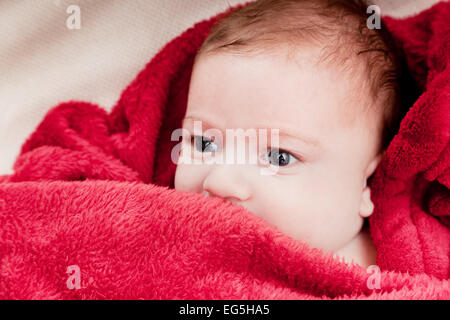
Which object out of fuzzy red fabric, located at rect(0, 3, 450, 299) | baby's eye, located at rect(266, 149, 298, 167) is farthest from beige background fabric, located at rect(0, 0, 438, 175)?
baby's eye, located at rect(266, 149, 298, 167)

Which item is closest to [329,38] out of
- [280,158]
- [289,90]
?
[289,90]

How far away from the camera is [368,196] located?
1018 millimetres

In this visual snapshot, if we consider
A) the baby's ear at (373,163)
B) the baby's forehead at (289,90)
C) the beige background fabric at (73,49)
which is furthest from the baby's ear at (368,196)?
the beige background fabric at (73,49)

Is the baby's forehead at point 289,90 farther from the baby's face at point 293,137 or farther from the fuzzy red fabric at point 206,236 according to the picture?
the fuzzy red fabric at point 206,236

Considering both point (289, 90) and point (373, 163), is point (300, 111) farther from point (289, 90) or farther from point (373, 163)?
point (373, 163)

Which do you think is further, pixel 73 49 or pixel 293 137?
pixel 73 49

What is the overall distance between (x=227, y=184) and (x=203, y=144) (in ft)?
0.51

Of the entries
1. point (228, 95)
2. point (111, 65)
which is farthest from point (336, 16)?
point (111, 65)

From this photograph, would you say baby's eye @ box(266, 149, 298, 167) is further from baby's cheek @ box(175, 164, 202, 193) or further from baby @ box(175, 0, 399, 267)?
baby's cheek @ box(175, 164, 202, 193)

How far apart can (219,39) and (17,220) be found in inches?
19.9

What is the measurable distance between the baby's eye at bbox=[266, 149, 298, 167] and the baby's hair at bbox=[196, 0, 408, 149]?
182 mm
